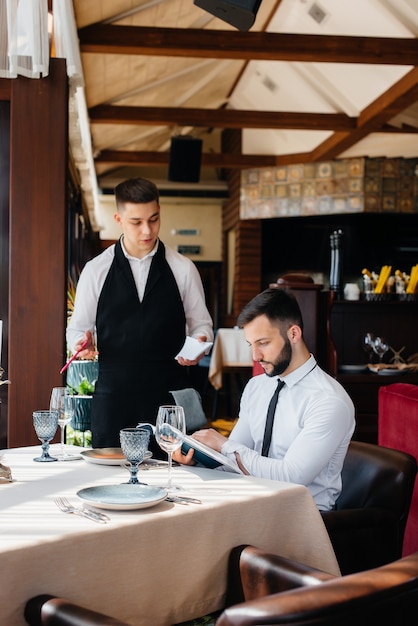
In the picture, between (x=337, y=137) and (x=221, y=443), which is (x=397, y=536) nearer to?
(x=221, y=443)

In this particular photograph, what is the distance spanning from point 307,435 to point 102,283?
4.01ft

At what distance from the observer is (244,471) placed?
222 cm

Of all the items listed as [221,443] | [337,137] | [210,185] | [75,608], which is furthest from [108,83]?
[75,608]

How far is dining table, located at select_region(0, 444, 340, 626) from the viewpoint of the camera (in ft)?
4.76

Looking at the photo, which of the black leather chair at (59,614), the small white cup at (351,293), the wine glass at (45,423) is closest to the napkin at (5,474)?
the wine glass at (45,423)

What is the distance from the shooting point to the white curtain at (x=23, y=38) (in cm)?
374

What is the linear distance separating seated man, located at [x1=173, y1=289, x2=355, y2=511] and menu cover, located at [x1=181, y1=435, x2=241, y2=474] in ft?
0.08

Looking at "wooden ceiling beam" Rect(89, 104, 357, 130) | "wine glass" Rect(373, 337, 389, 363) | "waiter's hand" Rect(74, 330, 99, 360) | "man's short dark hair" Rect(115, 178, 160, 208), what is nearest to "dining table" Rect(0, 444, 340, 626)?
"waiter's hand" Rect(74, 330, 99, 360)

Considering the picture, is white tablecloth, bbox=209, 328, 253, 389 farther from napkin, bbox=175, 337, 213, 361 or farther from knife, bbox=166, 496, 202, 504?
knife, bbox=166, 496, 202, 504

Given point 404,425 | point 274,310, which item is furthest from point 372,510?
point 404,425

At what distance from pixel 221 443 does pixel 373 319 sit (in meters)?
3.61

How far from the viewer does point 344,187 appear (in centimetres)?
1104

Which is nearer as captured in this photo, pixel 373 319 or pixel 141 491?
pixel 141 491

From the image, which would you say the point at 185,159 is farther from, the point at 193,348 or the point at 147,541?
the point at 147,541
